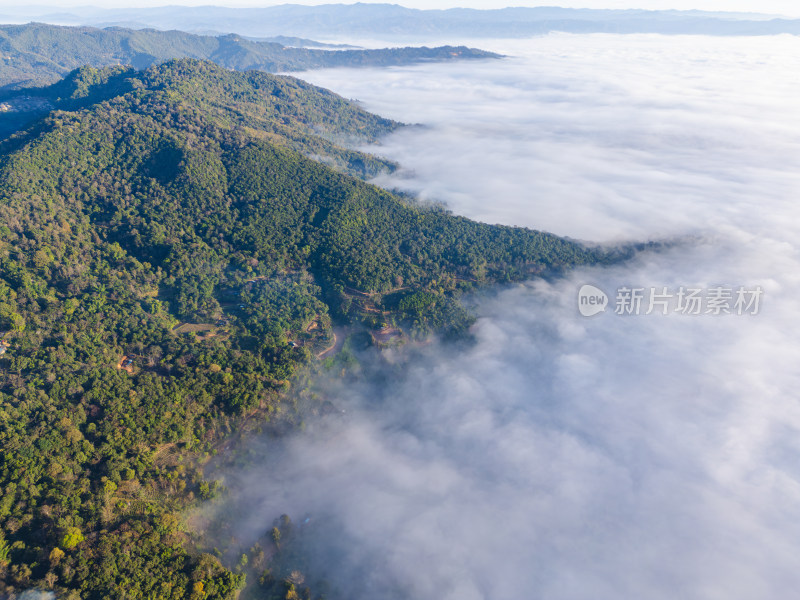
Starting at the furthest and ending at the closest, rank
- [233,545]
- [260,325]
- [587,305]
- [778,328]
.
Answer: [587,305]
[778,328]
[260,325]
[233,545]

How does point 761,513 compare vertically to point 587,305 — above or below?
below

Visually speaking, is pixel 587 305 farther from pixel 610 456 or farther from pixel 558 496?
pixel 558 496

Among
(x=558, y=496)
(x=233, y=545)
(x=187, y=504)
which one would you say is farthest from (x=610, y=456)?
(x=187, y=504)
